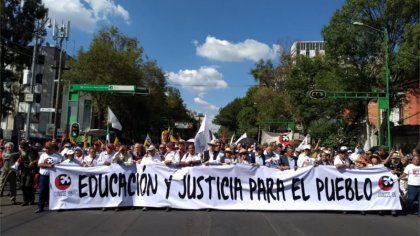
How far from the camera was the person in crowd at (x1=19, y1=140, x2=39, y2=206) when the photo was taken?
36.7 feet

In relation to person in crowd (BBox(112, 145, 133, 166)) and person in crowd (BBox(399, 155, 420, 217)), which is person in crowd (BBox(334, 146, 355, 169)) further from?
person in crowd (BBox(112, 145, 133, 166))

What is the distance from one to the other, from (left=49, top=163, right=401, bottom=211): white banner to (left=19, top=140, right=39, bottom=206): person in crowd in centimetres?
119

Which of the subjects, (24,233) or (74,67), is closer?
(24,233)

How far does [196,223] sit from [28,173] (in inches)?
199

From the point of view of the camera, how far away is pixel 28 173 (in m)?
11.3

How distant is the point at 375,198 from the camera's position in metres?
10.6

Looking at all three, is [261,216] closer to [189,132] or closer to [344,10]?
[344,10]

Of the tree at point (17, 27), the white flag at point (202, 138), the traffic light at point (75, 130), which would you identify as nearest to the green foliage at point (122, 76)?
the tree at point (17, 27)

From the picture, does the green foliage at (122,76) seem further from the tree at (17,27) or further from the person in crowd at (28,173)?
the person in crowd at (28,173)

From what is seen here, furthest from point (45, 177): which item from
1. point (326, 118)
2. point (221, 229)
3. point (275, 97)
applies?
point (275, 97)

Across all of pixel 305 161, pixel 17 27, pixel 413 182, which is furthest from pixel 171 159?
pixel 17 27

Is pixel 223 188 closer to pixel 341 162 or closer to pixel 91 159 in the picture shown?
pixel 341 162

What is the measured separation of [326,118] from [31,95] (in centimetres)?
2846

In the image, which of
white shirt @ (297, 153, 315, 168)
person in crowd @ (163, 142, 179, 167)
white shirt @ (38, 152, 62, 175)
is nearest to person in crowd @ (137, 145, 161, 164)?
person in crowd @ (163, 142, 179, 167)
